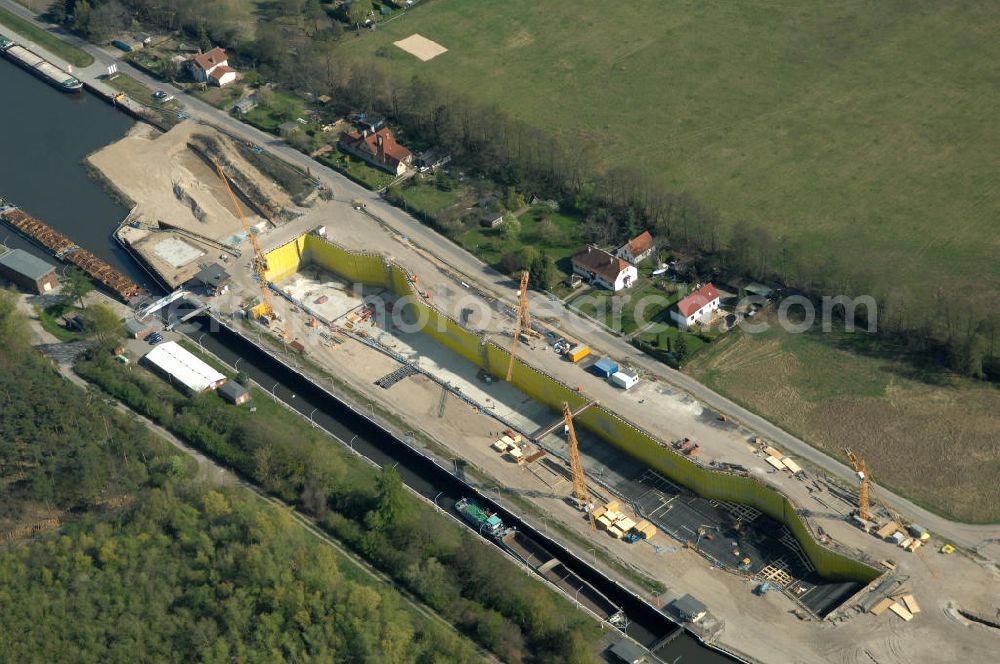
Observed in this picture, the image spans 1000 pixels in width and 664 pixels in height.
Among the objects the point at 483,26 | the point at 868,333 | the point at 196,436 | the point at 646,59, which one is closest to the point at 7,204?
the point at 196,436

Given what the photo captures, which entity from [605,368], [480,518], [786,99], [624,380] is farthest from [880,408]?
[786,99]

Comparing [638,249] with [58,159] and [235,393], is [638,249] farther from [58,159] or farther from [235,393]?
[58,159]

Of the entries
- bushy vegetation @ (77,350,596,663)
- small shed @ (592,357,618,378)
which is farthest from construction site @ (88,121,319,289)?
small shed @ (592,357,618,378)

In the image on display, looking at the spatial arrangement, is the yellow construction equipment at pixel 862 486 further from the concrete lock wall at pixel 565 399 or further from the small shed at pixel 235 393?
the small shed at pixel 235 393

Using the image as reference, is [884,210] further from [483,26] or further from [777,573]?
[483,26]

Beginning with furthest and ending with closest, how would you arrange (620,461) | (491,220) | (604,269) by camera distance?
1. (491,220)
2. (604,269)
3. (620,461)

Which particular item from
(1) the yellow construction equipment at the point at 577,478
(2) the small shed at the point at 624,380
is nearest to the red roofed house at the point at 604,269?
(2) the small shed at the point at 624,380
